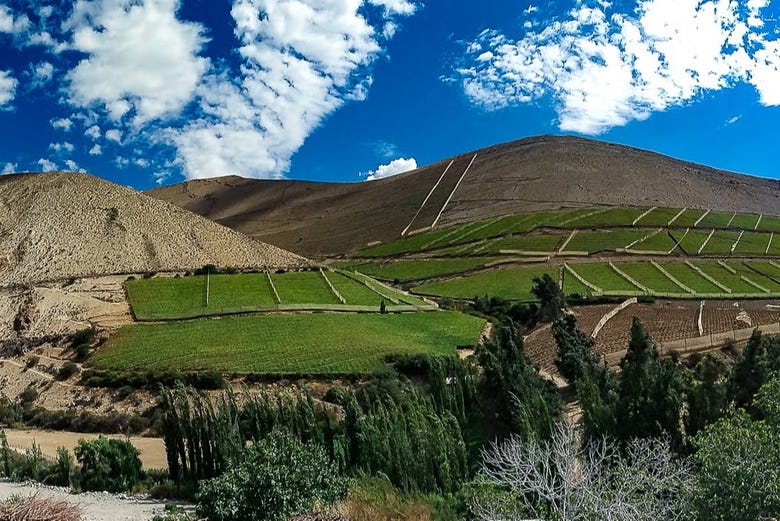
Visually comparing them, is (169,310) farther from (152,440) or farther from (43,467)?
(43,467)

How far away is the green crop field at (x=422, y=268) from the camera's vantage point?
281 feet

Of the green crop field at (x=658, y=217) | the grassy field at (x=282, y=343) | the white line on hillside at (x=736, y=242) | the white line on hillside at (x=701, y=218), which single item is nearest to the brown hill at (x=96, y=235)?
the grassy field at (x=282, y=343)

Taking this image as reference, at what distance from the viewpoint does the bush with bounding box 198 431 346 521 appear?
15844mm

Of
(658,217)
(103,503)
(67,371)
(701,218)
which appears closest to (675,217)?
(658,217)

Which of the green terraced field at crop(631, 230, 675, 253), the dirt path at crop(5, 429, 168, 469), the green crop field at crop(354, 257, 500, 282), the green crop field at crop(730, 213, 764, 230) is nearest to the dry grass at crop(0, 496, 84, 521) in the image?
the dirt path at crop(5, 429, 168, 469)

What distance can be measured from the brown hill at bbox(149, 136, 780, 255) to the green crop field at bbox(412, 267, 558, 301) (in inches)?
1750

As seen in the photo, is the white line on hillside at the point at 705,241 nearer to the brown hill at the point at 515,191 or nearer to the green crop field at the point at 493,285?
the green crop field at the point at 493,285

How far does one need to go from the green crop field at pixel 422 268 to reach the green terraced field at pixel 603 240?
1381cm

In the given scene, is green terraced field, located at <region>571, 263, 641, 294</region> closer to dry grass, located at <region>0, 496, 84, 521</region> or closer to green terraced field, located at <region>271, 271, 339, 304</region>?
green terraced field, located at <region>271, 271, 339, 304</region>

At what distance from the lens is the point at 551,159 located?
156 meters

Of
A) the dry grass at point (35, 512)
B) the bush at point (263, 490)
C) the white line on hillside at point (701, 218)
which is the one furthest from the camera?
the white line on hillside at point (701, 218)

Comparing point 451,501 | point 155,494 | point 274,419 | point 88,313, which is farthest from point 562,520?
point 88,313

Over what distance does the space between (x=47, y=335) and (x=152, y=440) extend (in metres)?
20.3

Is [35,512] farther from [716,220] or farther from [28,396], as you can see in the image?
[716,220]
